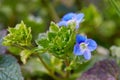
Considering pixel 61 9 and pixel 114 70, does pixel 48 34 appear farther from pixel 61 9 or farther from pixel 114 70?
pixel 61 9

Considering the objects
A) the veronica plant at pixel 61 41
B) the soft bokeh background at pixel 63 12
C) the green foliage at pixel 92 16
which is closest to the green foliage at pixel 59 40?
the veronica plant at pixel 61 41

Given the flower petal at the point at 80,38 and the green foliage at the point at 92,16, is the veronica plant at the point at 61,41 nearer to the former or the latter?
the flower petal at the point at 80,38

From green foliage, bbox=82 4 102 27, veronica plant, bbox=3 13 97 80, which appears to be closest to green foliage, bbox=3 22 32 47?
veronica plant, bbox=3 13 97 80

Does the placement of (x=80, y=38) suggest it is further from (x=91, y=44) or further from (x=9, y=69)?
(x=9, y=69)

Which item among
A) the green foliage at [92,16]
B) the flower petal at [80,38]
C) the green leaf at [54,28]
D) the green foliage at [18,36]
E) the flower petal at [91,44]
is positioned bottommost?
the flower petal at [91,44]

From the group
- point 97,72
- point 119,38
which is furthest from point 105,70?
point 119,38
